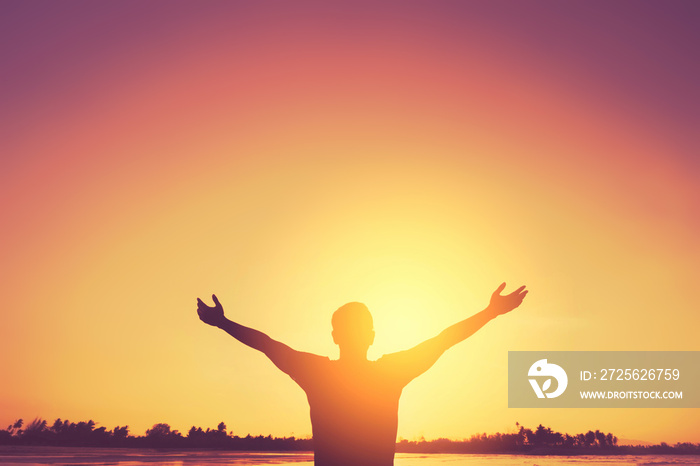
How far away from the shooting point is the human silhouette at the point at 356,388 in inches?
129

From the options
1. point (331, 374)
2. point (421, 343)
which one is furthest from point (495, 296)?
point (331, 374)

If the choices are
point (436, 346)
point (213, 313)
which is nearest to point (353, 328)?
point (436, 346)

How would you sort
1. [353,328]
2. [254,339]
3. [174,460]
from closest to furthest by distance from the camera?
[353,328]
[254,339]
[174,460]

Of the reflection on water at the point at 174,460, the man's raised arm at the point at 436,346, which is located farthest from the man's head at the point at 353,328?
the reflection on water at the point at 174,460

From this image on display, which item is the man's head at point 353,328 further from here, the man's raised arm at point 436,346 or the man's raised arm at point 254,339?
the man's raised arm at point 254,339

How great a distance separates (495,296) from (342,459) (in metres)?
1.46

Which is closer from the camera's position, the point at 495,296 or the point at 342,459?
the point at 342,459

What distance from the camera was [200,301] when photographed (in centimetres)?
386

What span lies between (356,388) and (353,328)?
0.37 m

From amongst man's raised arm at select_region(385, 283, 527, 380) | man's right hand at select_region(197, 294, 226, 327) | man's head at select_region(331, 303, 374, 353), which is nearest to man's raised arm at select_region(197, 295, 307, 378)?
man's right hand at select_region(197, 294, 226, 327)

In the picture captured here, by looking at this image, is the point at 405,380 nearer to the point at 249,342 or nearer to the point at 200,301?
the point at 249,342

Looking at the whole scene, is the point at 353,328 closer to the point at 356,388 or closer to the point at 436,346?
the point at 356,388

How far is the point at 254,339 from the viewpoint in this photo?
139 inches

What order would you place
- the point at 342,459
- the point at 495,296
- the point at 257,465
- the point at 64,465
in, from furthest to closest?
the point at 257,465 → the point at 64,465 → the point at 495,296 → the point at 342,459
